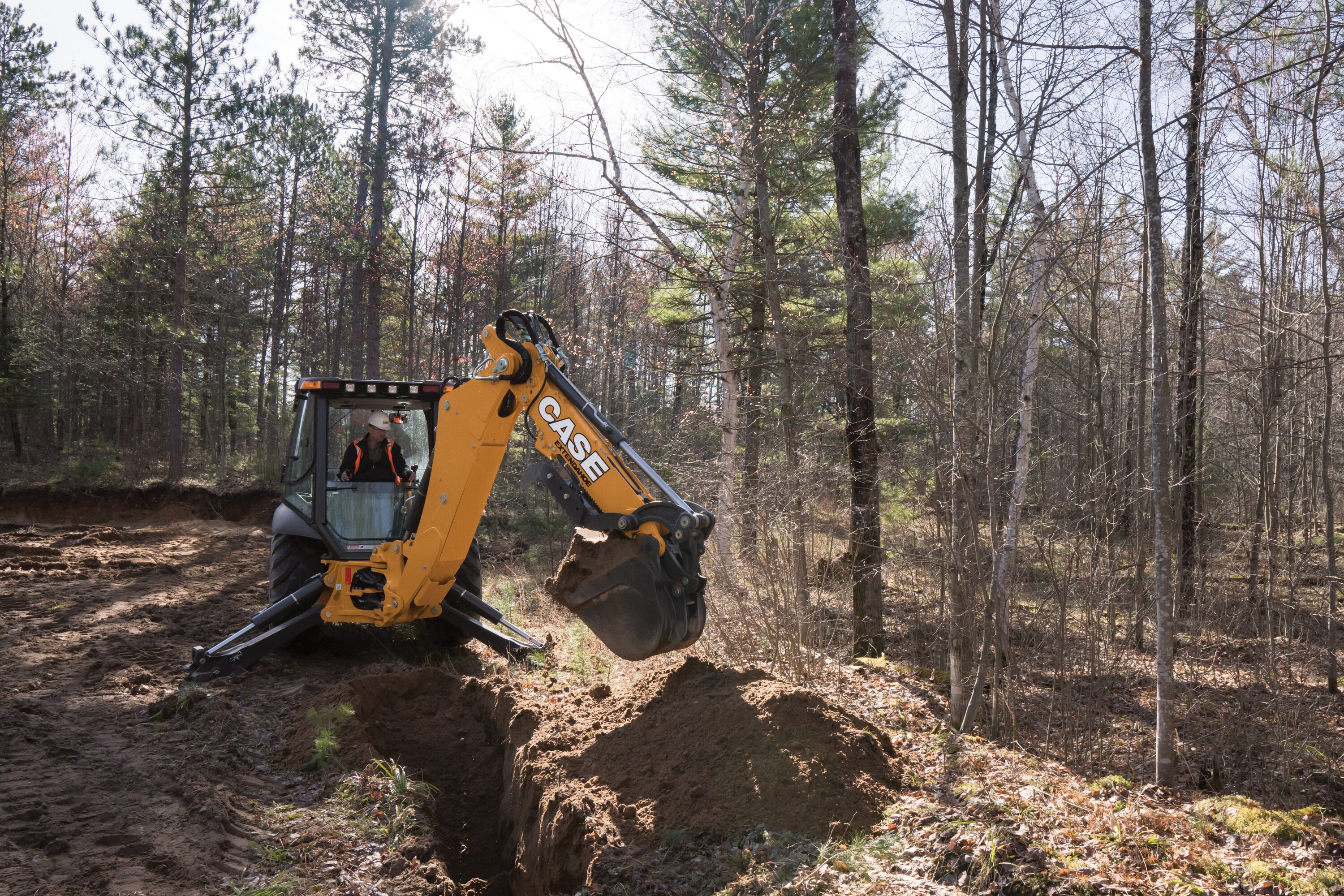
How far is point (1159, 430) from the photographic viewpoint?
571 centimetres

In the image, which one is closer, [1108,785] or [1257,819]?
[1257,819]

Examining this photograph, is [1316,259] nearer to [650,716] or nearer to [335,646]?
[650,716]

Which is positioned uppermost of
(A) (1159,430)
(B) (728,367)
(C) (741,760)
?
(B) (728,367)

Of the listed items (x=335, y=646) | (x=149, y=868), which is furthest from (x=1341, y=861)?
(x=335, y=646)

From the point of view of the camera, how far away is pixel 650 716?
515 centimetres

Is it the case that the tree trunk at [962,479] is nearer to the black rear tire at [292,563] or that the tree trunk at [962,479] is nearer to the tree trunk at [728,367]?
the tree trunk at [728,367]

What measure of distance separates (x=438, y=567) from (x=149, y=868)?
299cm

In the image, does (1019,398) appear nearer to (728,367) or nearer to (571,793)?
(728,367)

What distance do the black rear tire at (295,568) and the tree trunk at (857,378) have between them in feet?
17.2

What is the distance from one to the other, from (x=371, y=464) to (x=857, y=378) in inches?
192

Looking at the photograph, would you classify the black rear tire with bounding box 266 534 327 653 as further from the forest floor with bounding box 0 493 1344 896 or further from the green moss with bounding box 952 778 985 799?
the green moss with bounding box 952 778 985 799

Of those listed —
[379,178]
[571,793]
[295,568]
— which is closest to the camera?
[571,793]

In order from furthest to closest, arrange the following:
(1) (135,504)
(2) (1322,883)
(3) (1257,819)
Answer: (1) (135,504) < (3) (1257,819) < (2) (1322,883)

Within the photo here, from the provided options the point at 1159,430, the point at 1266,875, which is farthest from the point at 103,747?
the point at 1159,430
